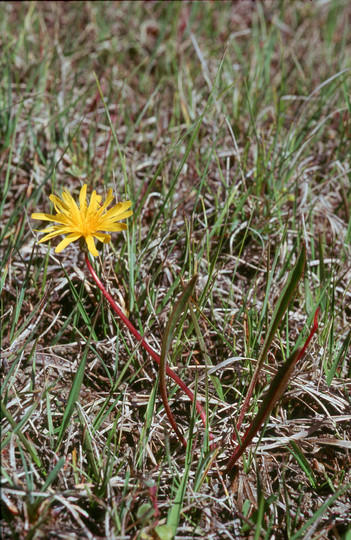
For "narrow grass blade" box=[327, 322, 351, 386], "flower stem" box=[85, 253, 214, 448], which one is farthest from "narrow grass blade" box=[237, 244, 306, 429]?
"narrow grass blade" box=[327, 322, 351, 386]

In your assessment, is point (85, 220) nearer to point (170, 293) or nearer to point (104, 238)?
point (104, 238)

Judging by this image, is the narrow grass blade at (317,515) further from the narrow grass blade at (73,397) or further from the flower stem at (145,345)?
the narrow grass blade at (73,397)

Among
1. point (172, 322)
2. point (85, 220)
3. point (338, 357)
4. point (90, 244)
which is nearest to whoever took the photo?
point (172, 322)

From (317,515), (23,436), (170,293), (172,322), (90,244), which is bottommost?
(317,515)

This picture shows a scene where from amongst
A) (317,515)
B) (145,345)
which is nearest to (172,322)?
(145,345)

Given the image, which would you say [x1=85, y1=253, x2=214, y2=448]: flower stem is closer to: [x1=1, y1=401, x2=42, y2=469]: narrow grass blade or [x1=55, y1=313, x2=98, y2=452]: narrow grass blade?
[x1=55, y1=313, x2=98, y2=452]: narrow grass blade

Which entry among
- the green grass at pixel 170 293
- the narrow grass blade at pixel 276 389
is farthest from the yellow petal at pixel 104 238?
the narrow grass blade at pixel 276 389

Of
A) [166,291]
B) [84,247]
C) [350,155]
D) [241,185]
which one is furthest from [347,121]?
[84,247]

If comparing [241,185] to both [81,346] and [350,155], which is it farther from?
[81,346]

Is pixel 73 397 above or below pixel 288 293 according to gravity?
below
